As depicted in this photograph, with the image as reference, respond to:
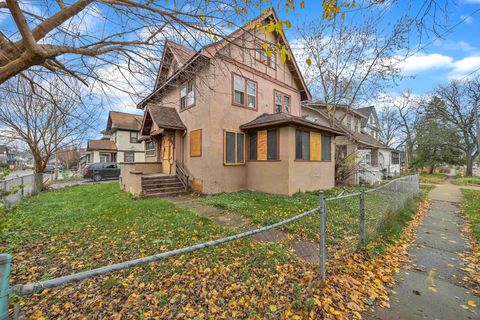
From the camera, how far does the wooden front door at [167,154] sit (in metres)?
12.2

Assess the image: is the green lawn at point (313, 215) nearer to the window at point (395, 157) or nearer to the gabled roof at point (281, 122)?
the gabled roof at point (281, 122)

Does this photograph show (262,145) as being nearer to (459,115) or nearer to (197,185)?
(197,185)

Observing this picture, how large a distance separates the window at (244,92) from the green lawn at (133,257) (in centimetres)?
699

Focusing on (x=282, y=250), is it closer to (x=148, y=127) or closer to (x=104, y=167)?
(x=148, y=127)

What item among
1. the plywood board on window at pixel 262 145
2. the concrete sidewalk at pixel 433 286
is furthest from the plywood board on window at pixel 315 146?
the concrete sidewalk at pixel 433 286

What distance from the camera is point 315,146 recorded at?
11109 millimetres

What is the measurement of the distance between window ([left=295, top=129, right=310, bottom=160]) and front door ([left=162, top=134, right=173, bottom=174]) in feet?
23.2

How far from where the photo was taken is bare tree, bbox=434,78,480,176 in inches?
984

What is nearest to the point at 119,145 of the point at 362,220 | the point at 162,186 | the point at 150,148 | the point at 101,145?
the point at 101,145

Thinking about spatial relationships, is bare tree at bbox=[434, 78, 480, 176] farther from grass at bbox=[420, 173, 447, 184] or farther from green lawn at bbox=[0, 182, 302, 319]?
green lawn at bbox=[0, 182, 302, 319]

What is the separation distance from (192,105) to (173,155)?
3108mm

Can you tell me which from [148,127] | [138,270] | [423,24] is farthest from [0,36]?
[148,127]

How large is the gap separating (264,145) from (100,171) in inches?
721

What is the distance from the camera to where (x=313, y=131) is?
11.0 meters
